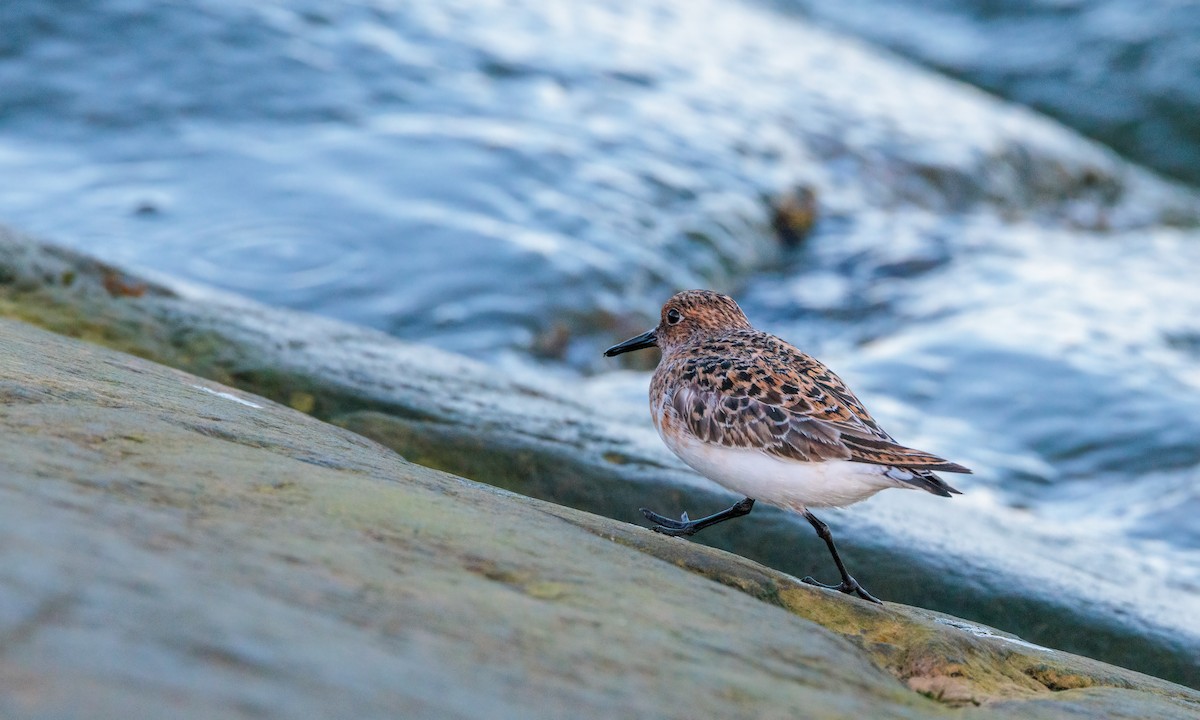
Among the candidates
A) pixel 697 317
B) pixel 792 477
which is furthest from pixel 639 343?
pixel 792 477

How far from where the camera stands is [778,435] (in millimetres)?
4219

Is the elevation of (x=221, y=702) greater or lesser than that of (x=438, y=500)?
lesser

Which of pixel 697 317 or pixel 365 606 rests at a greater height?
pixel 697 317

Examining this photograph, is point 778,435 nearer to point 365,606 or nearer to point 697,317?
point 697,317

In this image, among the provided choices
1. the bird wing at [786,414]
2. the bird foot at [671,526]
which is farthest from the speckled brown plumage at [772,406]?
the bird foot at [671,526]

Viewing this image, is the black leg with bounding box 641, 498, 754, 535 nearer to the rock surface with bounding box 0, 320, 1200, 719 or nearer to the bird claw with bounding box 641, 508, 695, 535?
the bird claw with bounding box 641, 508, 695, 535

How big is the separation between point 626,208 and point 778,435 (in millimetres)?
7074

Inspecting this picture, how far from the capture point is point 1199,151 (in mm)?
18484

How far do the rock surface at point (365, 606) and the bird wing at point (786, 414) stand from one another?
0.53m

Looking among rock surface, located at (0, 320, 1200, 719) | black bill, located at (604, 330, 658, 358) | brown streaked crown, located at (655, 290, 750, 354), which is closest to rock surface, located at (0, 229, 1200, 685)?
black bill, located at (604, 330, 658, 358)

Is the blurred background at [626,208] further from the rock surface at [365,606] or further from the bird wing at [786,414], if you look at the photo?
the rock surface at [365,606]

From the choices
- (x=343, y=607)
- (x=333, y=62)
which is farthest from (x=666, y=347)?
(x=333, y=62)

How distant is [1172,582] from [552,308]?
456cm

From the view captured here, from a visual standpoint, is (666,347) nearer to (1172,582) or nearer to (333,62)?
(1172,582)
